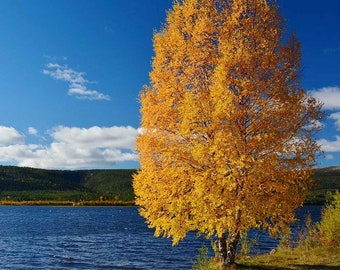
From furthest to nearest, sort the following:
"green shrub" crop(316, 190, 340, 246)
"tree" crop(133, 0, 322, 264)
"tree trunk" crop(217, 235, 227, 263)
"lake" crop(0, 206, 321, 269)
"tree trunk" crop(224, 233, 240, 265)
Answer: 1. "lake" crop(0, 206, 321, 269)
2. "green shrub" crop(316, 190, 340, 246)
3. "tree trunk" crop(217, 235, 227, 263)
4. "tree trunk" crop(224, 233, 240, 265)
5. "tree" crop(133, 0, 322, 264)

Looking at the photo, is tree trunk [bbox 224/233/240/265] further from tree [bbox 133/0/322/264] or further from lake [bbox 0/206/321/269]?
lake [bbox 0/206/321/269]

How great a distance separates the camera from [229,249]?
24.2m

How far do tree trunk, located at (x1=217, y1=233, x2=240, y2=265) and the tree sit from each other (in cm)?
6

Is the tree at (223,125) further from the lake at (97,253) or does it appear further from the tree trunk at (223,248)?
the lake at (97,253)

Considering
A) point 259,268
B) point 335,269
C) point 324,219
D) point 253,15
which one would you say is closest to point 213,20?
point 253,15

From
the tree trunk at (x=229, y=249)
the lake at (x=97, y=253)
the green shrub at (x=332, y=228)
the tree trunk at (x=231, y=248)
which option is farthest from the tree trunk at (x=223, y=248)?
the lake at (x=97, y=253)

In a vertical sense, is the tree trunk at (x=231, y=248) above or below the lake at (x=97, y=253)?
above

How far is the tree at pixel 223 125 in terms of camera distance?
20891 millimetres

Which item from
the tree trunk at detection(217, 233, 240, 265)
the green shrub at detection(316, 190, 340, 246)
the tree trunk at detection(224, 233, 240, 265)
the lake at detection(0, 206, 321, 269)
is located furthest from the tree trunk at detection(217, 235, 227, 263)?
the lake at detection(0, 206, 321, 269)

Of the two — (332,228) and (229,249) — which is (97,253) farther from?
(229,249)

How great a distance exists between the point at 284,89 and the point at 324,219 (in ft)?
50.5

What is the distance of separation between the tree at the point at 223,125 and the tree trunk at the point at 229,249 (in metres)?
0.06

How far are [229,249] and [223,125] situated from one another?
7738mm

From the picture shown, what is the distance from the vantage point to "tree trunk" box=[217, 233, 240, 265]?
942 inches
